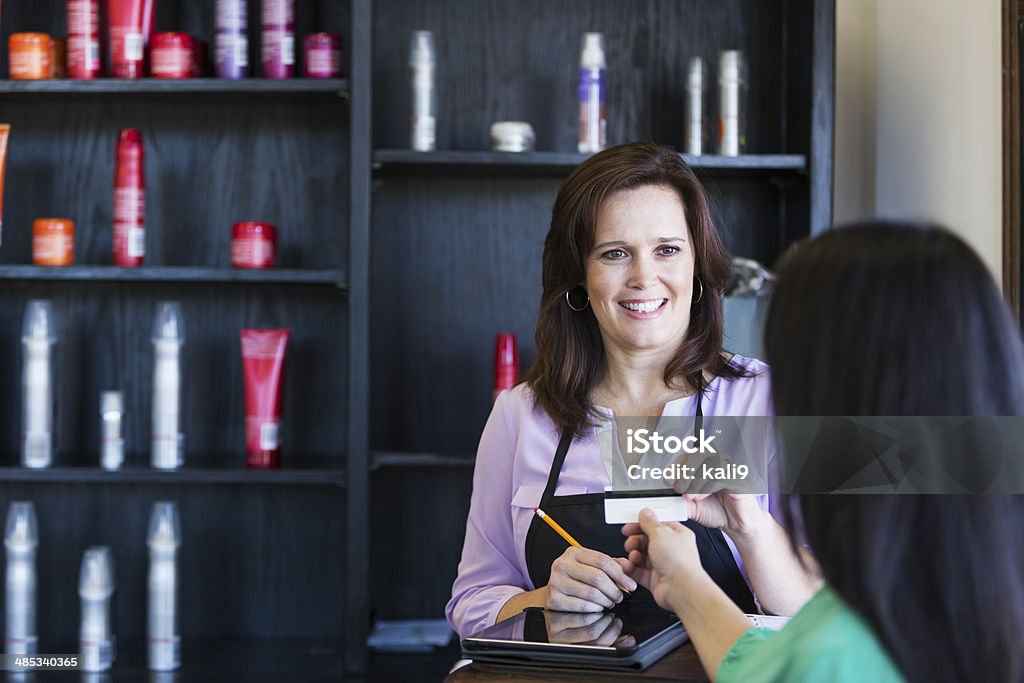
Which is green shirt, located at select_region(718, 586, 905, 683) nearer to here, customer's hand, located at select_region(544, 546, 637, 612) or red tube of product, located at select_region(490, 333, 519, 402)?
customer's hand, located at select_region(544, 546, 637, 612)

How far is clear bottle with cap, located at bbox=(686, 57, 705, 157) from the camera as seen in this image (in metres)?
2.55

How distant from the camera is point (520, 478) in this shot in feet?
5.65

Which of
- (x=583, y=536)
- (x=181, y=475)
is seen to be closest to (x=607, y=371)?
(x=583, y=536)

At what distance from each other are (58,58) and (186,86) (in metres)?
0.39

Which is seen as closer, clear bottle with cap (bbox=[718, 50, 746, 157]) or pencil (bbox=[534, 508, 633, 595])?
pencil (bbox=[534, 508, 633, 595])

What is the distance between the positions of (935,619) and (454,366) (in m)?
2.16

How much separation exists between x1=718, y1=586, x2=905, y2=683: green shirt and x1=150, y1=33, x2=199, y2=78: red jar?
7.31 feet

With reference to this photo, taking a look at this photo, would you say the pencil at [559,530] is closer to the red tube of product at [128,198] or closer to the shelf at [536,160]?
the shelf at [536,160]

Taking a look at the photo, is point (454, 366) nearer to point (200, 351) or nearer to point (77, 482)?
point (200, 351)

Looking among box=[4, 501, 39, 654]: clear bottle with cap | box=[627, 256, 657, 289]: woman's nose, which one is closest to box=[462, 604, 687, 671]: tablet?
box=[627, 256, 657, 289]: woman's nose

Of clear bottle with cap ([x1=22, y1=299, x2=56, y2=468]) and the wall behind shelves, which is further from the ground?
the wall behind shelves

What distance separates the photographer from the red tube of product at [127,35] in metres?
2.54

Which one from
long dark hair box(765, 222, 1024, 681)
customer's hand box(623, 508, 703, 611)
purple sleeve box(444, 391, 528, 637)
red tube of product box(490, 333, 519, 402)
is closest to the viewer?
long dark hair box(765, 222, 1024, 681)

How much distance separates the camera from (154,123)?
9.14 feet
